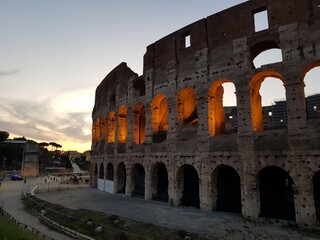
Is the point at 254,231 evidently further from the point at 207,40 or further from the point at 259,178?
the point at 207,40

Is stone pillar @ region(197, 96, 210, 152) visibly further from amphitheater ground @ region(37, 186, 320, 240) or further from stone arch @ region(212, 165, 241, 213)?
amphitheater ground @ region(37, 186, 320, 240)

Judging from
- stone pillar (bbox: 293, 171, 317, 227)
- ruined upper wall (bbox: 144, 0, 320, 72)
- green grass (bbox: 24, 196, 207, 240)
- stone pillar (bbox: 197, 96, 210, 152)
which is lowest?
green grass (bbox: 24, 196, 207, 240)

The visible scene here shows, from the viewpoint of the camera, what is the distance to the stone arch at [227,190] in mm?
16375

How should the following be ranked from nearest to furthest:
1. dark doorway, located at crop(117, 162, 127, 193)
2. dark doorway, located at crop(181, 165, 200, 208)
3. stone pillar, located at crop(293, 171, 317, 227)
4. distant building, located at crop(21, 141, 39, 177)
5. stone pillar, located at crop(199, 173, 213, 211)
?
stone pillar, located at crop(293, 171, 317, 227) → stone pillar, located at crop(199, 173, 213, 211) → dark doorway, located at crop(181, 165, 200, 208) → dark doorway, located at crop(117, 162, 127, 193) → distant building, located at crop(21, 141, 39, 177)

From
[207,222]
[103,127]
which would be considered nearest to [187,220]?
[207,222]

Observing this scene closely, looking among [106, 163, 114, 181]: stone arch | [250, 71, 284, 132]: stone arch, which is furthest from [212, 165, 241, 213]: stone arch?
[106, 163, 114, 181]: stone arch

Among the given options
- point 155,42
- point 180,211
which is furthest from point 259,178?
point 155,42

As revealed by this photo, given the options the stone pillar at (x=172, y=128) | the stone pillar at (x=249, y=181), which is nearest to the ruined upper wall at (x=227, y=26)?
the stone pillar at (x=172, y=128)

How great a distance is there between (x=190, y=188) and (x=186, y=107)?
6.74 m

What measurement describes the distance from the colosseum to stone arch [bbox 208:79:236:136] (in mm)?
74

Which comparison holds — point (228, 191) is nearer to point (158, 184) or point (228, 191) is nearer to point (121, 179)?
point (158, 184)

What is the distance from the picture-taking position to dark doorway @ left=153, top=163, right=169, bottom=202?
68.2 feet

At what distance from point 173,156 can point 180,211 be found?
4.15m

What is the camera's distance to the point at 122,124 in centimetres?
2675
